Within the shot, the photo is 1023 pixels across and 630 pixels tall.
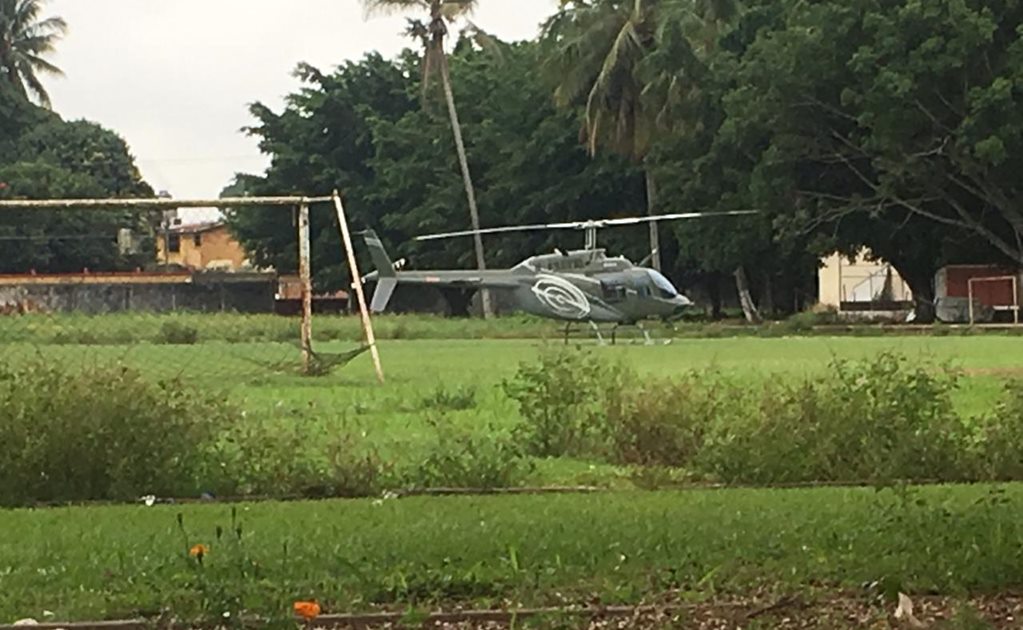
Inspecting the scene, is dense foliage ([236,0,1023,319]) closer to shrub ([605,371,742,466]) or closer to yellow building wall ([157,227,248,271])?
yellow building wall ([157,227,248,271])

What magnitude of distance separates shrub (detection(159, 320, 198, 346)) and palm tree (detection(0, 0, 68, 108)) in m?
49.9

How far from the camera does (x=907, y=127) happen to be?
39719 millimetres

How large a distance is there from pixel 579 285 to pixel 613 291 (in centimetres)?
79

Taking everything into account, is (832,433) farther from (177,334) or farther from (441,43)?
(441,43)

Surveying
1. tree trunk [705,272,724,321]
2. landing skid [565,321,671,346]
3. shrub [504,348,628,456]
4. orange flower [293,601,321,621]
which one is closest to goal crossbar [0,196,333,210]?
shrub [504,348,628,456]

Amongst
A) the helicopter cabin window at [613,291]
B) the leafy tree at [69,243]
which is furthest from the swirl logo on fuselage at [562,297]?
the leafy tree at [69,243]

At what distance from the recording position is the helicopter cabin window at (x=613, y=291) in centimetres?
3578

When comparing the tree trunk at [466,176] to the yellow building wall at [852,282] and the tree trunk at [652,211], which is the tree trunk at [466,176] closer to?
the tree trunk at [652,211]

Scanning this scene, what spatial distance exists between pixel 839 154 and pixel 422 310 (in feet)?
64.8

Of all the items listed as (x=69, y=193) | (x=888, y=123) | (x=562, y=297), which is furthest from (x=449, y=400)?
(x=69, y=193)

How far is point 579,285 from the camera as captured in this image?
36094 mm

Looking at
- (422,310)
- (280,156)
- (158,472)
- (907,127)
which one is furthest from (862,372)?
(280,156)

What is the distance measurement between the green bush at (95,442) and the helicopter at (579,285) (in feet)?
83.4

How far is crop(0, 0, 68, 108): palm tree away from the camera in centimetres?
6712
